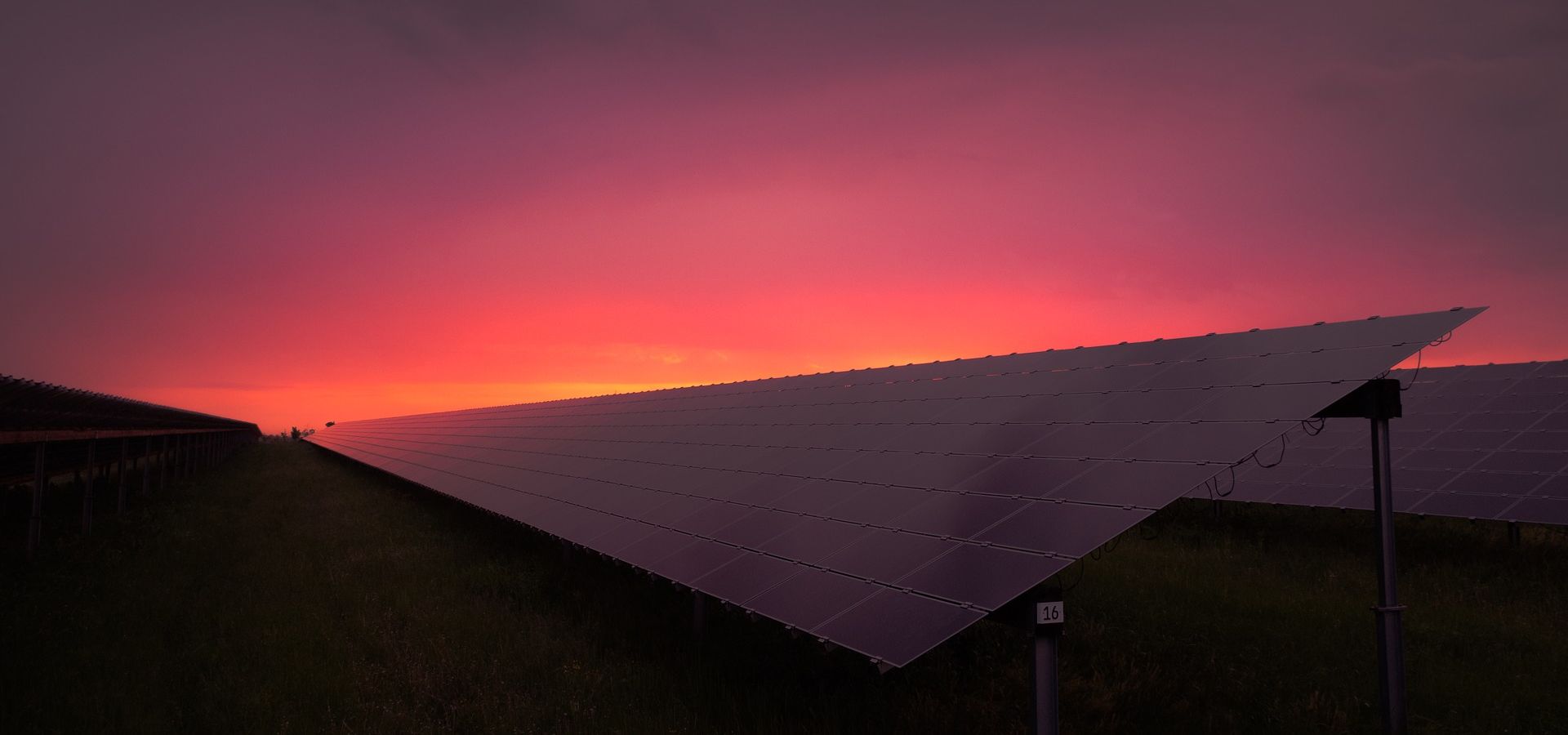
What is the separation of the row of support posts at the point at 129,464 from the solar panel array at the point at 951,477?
11682 mm

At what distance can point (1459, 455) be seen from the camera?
19.6 metres

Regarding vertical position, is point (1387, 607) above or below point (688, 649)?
above

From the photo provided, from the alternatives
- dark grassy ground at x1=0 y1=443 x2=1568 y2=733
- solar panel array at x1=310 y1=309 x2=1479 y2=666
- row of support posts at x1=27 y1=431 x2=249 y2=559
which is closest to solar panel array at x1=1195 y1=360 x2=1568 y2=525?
dark grassy ground at x1=0 y1=443 x2=1568 y2=733

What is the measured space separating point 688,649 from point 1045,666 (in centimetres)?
565

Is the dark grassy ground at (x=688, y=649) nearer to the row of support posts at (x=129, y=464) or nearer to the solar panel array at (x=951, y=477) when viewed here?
the solar panel array at (x=951, y=477)

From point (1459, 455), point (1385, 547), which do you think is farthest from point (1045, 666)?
point (1459, 455)

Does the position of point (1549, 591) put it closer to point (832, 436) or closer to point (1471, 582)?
point (1471, 582)

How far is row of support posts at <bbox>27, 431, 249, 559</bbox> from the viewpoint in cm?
1912

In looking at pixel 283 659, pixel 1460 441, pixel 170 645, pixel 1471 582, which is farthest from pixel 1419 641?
pixel 170 645

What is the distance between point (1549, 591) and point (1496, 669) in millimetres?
5420

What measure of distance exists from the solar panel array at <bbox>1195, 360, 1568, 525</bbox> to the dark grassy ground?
100cm

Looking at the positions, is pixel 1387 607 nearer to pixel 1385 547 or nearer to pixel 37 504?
pixel 1385 547

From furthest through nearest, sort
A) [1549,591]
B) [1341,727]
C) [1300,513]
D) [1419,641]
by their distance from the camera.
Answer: [1300,513] → [1549,591] → [1419,641] → [1341,727]

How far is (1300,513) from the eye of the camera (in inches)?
897
